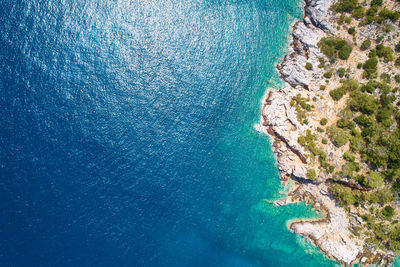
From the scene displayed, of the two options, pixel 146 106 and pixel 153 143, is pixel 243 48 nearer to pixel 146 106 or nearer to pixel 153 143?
pixel 146 106

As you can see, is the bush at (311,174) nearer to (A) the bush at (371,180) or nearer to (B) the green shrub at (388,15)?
(A) the bush at (371,180)

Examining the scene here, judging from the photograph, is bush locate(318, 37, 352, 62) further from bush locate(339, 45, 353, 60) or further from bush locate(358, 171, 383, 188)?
bush locate(358, 171, 383, 188)

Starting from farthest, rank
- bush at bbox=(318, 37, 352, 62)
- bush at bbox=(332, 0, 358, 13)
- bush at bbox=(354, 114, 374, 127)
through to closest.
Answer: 1. bush at bbox=(332, 0, 358, 13)
2. bush at bbox=(318, 37, 352, 62)
3. bush at bbox=(354, 114, 374, 127)

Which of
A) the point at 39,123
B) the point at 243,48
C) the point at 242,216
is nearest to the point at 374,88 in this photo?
the point at 243,48

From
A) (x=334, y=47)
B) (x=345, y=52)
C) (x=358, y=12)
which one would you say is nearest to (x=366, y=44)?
(x=345, y=52)

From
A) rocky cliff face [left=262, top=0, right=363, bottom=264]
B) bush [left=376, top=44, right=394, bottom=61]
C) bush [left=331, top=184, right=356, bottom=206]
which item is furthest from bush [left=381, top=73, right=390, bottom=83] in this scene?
bush [left=331, top=184, right=356, bottom=206]
